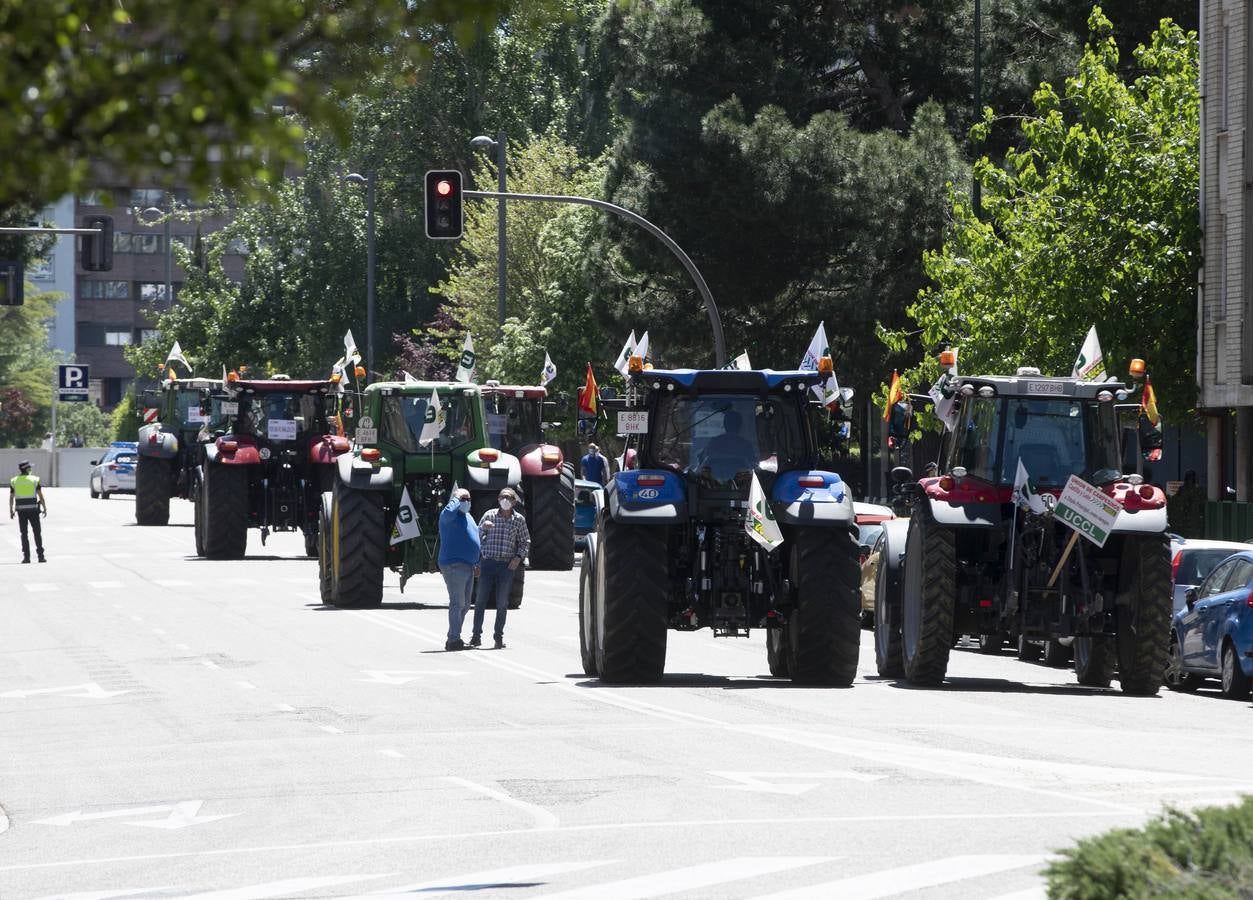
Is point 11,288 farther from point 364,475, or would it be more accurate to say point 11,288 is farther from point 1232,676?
point 1232,676

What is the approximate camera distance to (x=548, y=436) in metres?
57.7

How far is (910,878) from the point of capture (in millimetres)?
10227

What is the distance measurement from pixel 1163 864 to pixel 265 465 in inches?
1296

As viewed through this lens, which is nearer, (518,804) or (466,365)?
(518,804)

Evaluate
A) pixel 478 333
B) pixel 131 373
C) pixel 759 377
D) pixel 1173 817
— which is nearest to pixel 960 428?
pixel 759 377

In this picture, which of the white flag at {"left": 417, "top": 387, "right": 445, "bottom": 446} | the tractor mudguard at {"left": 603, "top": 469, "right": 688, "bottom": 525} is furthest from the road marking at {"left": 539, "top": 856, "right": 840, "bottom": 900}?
the white flag at {"left": 417, "top": 387, "right": 445, "bottom": 446}

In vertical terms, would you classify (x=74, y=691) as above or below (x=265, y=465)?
below

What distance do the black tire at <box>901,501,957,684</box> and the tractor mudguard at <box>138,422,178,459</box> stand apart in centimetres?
2903

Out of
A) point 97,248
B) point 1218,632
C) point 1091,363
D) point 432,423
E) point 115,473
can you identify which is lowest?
point 115,473

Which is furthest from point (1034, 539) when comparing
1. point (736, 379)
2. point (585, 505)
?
point (585, 505)

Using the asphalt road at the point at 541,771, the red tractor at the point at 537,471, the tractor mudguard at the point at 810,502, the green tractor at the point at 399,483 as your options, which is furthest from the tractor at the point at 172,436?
the tractor mudguard at the point at 810,502

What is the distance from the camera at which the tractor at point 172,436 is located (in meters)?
47.2

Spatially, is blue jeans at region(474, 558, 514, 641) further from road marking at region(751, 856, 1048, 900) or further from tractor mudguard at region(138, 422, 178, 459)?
tractor mudguard at region(138, 422, 178, 459)

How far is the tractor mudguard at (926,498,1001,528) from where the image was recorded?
2031 centimetres
